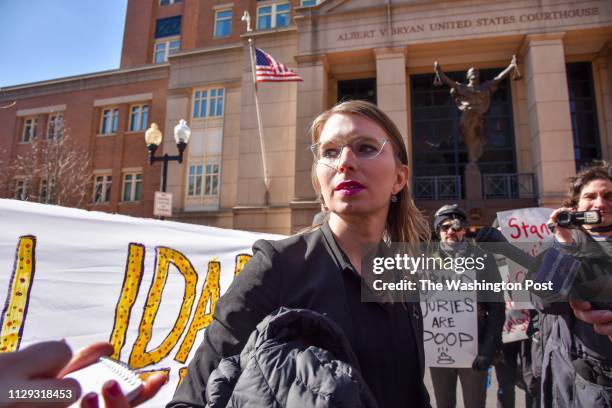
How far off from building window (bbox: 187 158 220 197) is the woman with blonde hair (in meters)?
15.7

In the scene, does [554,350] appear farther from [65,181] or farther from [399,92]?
[65,181]

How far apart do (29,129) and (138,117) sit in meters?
8.43

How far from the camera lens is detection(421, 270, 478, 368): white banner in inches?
158

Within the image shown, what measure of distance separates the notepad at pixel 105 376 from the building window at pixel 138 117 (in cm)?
2234

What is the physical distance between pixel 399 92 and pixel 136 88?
15653 millimetres

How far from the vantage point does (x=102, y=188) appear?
21078 millimetres

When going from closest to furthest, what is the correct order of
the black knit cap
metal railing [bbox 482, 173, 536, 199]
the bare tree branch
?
the black knit cap
metal railing [bbox 482, 173, 536, 199]
the bare tree branch

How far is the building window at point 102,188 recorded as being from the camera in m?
20.8

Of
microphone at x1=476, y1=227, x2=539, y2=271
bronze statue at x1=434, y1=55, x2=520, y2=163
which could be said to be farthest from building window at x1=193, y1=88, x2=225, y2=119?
microphone at x1=476, y1=227, x2=539, y2=271

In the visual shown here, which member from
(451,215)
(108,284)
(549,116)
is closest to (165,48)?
(549,116)

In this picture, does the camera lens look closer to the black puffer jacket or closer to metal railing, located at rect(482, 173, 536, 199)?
the black puffer jacket

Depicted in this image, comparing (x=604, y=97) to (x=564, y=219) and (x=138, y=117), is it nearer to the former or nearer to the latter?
(x=564, y=219)

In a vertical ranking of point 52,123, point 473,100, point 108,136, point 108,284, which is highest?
point 52,123

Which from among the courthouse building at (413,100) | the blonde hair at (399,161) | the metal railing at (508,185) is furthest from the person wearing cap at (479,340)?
the metal railing at (508,185)
